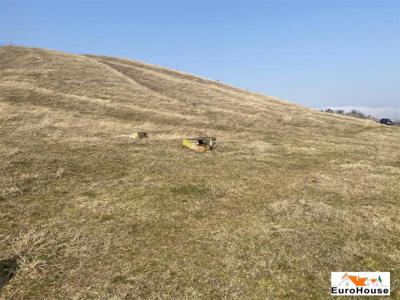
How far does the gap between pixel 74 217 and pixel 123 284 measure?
5.51 metres

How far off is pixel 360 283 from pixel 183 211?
799 cm

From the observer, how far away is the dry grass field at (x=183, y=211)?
10.3 m

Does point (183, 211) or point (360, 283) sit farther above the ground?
point (360, 283)

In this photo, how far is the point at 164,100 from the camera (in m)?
53.7

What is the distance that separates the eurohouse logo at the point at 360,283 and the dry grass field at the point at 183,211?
308 millimetres

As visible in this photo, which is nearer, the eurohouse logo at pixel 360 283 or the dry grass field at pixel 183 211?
the eurohouse logo at pixel 360 283

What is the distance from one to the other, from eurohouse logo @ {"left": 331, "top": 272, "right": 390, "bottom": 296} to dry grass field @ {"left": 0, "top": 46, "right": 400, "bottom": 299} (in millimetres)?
308

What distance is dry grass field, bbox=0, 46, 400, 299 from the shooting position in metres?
10.3

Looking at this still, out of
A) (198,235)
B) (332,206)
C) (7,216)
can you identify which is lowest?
(7,216)

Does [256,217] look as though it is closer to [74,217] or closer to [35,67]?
[74,217]

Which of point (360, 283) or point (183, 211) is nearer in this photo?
point (360, 283)

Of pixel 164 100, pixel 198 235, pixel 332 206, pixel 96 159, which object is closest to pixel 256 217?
pixel 198 235

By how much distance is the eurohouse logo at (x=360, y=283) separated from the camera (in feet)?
32.4

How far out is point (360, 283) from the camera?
408 inches
